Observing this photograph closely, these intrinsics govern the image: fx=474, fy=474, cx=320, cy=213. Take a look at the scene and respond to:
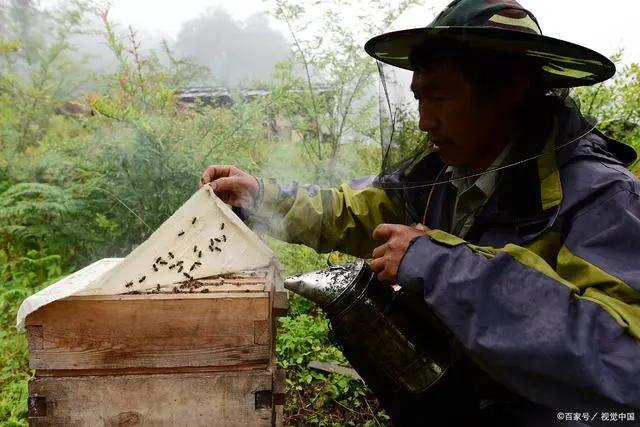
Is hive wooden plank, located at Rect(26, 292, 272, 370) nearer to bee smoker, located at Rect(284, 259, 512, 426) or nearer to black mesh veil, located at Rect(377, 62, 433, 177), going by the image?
bee smoker, located at Rect(284, 259, 512, 426)

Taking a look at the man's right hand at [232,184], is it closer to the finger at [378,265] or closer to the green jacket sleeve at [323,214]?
the green jacket sleeve at [323,214]

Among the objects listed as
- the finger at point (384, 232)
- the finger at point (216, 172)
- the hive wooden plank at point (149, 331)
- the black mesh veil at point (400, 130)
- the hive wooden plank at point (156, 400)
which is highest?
the black mesh veil at point (400, 130)

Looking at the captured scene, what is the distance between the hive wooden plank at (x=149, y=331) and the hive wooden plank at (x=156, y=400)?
0.18ft

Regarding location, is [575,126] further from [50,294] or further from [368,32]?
[368,32]

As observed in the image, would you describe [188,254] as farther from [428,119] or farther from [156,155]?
[156,155]

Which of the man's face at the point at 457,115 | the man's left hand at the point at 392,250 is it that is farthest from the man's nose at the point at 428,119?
the man's left hand at the point at 392,250

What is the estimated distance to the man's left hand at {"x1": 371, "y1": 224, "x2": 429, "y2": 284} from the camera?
1584 mm

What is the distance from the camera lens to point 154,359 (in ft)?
5.38

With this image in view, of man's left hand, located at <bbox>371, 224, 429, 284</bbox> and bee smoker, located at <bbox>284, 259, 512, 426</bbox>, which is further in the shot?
bee smoker, located at <bbox>284, 259, 512, 426</bbox>

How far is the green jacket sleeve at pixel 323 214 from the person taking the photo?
235 centimetres

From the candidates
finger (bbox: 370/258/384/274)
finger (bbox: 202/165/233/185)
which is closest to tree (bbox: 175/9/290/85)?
finger (bbox: 202/165/233/185)

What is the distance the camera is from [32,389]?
1.58 meters

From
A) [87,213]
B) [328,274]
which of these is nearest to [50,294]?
[328,274]

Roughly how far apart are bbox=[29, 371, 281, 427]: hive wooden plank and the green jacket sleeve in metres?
0.86
